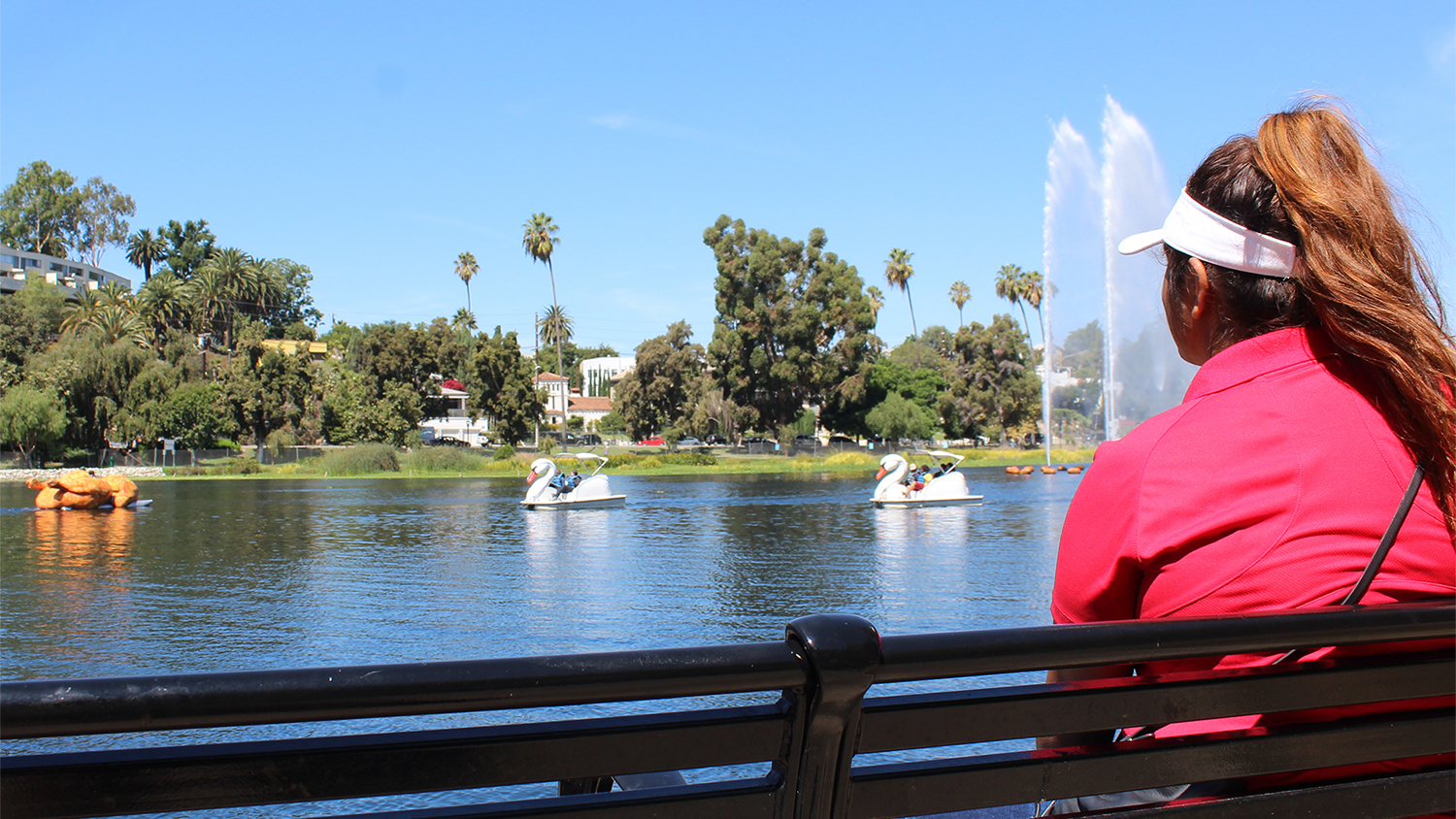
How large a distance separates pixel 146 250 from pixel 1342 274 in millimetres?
116599

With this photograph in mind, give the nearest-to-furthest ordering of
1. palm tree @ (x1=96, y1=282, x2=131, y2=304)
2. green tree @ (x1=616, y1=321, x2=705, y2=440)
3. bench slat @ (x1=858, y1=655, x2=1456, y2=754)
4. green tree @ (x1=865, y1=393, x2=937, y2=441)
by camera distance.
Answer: bench slat @ (x1=858, y1=655, x2=1456, y2=754) < green tree @ (x1=865, y1=393, x2=937, y2=441) < green tree @ (x1=616, y1=321, x2=705, y2=440) < palm tree @ (x1=96, y1=282, x2=131, y2=304)

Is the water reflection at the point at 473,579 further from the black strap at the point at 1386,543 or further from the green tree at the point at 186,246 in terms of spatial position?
the green tree at the point at 186,246

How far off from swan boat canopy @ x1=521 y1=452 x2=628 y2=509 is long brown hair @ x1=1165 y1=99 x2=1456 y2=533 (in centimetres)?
2653

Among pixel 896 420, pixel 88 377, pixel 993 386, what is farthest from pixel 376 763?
pixel 993 386

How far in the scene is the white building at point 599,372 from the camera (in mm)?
153750

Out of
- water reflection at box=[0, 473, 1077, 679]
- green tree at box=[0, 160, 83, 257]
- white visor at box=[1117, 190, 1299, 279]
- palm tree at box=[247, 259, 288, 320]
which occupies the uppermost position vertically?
green tree at box=[0, 160, 83, 257]

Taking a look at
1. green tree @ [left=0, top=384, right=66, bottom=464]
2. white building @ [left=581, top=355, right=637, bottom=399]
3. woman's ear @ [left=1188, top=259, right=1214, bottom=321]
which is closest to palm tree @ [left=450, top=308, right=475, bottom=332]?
white building @ [left=581, top=355, right=637, bottom=399]

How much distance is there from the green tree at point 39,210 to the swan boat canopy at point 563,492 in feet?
338

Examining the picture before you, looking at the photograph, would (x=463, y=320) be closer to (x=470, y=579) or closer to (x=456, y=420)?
(x=456, y=420)

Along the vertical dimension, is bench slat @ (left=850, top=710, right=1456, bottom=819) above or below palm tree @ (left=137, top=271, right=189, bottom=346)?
below

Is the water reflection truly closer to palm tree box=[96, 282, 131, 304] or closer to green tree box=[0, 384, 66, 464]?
green tree box=[0, 384, 66, 464]

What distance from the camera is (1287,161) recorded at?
66.7 inches

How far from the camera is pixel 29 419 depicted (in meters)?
49.3

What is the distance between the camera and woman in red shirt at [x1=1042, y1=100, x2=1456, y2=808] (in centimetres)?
150
